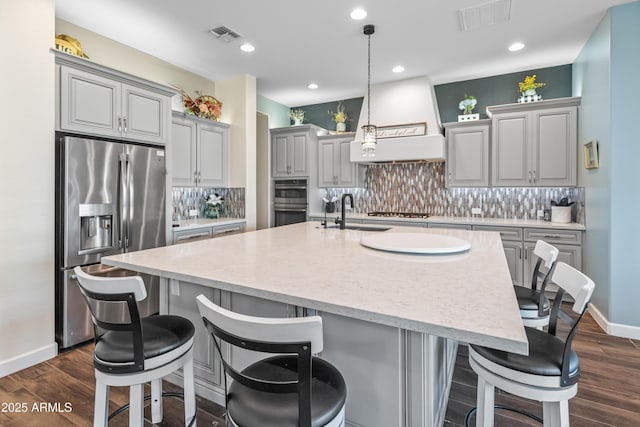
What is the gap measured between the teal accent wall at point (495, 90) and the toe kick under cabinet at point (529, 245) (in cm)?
182

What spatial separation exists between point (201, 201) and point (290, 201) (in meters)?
1.42

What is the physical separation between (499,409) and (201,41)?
13.9 feet

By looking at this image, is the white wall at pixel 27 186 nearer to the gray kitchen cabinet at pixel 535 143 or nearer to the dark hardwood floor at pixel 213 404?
the dark hardwood floor at pixel 213 404

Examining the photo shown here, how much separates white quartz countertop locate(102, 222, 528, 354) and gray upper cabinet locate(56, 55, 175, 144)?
5.06ft

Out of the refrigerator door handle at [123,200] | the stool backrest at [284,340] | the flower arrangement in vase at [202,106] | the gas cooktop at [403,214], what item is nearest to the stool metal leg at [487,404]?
the stool backrest at [284,340]

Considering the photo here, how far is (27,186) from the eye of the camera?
2430 mm

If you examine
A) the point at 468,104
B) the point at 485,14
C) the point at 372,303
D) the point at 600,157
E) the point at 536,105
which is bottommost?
the point at 372,303

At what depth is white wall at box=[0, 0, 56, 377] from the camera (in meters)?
2.32

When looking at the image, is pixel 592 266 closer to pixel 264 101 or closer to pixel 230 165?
pixel 230 165

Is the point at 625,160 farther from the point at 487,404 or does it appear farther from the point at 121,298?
the point at 121,298

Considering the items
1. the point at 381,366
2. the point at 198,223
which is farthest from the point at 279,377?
the point at 198,223

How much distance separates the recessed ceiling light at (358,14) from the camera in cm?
300

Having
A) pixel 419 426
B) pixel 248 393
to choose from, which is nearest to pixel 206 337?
pixel 248 393

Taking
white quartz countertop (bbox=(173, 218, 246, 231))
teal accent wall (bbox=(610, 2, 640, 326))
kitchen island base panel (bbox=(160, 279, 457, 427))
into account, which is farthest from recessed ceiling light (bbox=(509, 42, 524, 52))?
white quartz countertop (bbox=(173, 218, 246, 231))
